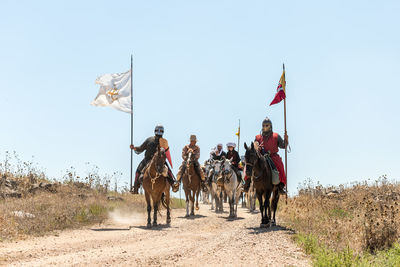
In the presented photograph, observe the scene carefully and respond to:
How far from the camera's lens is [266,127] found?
1541 cm

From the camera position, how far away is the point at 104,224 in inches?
673

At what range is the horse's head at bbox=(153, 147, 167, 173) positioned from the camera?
53.1 ft

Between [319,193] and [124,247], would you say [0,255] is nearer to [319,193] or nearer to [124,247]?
[124,247]

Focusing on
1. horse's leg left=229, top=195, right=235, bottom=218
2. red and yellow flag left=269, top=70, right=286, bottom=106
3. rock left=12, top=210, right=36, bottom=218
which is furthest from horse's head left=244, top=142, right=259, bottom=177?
rock left=12, top=210, right=36, bottom=218

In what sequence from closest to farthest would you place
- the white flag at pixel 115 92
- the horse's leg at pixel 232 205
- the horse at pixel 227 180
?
the horse's leg at pixel 232 205 < the horse at pixel 227 180 < the white flag at pixel 115 92

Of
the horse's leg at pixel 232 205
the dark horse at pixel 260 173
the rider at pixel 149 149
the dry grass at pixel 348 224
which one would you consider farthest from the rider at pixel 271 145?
the horse's leg at pixel 232 205

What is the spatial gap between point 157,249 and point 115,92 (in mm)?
14486

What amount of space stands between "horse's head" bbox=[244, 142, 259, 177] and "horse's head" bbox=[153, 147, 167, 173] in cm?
331

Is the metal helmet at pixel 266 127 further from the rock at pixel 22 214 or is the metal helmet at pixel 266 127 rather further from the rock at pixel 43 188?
the rock at pixel 43 188

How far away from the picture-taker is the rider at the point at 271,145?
49.9 feet

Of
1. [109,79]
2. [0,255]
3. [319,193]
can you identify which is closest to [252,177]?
[0,255]

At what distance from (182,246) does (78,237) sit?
13.3 feet

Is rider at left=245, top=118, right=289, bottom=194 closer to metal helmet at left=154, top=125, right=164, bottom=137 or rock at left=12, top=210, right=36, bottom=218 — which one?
metal helmet at left=154, top=125, right=164, bottom=137

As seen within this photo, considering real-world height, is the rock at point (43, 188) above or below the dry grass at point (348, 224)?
above
